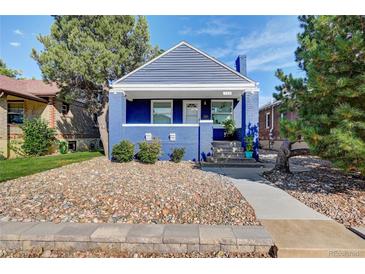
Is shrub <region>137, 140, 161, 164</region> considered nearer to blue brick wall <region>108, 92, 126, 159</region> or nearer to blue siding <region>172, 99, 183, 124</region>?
blue brick wall <region>108, 92, 126, 159</region>

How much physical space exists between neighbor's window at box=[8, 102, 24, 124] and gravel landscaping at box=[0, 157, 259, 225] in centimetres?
969

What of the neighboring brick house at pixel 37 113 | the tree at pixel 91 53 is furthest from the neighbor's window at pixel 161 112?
the neighboring brick house at pixel 37 113

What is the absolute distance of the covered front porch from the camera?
A: 9.79 metres

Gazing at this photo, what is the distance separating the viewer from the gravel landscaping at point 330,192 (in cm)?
383

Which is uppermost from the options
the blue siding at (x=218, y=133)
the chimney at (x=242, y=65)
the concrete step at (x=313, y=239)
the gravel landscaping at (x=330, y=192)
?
the chimney at (x=242, y=65)

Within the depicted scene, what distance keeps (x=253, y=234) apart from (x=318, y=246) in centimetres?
80

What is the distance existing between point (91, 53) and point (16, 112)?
718 centimetres

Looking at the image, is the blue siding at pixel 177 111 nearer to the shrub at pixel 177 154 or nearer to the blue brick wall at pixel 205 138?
the blue brick wall at pixel 205 138

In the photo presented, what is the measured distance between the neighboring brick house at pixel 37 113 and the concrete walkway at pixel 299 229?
44.0ft

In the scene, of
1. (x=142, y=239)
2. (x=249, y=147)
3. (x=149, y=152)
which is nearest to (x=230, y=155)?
(x=249, y=147)

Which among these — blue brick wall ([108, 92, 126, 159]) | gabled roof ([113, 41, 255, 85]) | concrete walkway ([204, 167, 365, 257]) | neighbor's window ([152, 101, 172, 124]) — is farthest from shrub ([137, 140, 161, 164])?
concrete walkway ([204, 167, 365, 257])

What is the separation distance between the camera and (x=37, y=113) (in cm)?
1423

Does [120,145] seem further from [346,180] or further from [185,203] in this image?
[346,180]

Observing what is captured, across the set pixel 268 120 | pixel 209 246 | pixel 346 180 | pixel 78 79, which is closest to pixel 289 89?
pixel 346 180
